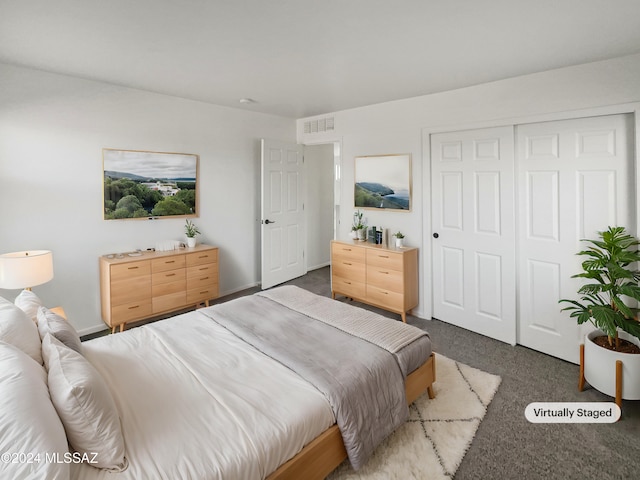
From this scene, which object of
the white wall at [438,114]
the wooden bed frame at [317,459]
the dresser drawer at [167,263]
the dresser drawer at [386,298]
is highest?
the white wall at [438,114]

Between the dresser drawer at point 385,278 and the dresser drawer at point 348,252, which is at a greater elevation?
the dresser drawer at point 348,252

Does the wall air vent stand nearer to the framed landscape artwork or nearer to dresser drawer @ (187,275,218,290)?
the framed landscape artwork

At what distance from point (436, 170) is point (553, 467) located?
273 cm

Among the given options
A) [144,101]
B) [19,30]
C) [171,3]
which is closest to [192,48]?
[171,3]

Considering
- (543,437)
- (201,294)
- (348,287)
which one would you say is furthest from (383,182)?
(543,437)

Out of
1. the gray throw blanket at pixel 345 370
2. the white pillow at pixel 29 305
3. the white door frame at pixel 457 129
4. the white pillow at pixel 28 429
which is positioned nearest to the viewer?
the white pillow at pixel 28 429

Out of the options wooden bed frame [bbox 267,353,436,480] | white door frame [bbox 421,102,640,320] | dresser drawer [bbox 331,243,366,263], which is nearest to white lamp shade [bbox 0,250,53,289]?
wooden bed frame [bbox 267,353,436,480]

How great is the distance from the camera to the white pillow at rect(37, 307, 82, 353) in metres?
1.65

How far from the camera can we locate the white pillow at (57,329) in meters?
1.65

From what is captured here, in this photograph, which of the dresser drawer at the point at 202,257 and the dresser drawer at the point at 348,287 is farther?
the dresser drawer at the point at 348,287

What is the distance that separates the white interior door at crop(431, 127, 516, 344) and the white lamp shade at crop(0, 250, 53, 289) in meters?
3.58

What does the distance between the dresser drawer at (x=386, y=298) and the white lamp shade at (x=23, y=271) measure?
9.95ft

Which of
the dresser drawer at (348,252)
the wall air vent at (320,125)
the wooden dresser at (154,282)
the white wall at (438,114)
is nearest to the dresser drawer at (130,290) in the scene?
the wooden dresser at (154,282)

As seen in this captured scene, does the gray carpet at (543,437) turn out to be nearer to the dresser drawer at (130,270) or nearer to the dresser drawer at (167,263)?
the dresser drawer at (167,263)
